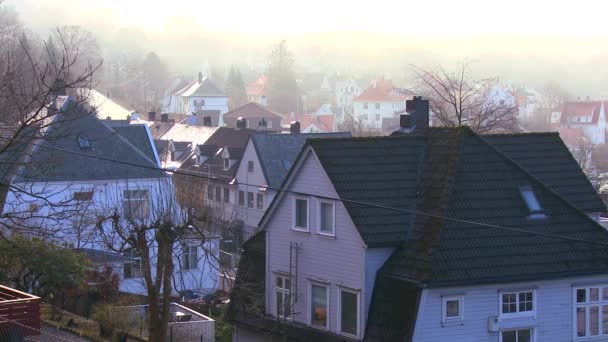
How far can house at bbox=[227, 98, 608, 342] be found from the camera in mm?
22484

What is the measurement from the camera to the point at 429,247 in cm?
2253

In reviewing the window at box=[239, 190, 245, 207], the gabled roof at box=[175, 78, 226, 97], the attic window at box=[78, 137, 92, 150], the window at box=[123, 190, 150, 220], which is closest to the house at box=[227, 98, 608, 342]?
the window at box=[123, 190, 150, 220]

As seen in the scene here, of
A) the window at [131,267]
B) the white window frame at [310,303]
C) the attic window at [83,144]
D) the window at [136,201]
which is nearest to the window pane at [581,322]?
the white window frame at [310,303]

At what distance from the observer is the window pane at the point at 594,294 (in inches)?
942

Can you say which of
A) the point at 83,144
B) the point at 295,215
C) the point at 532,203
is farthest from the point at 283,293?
the point at 83,144

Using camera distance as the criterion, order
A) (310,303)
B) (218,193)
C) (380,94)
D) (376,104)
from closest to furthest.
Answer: (310,303) < (218,193) < (380,94) < (376,104)

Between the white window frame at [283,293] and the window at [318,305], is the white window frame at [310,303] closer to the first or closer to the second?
the window at [318,305]

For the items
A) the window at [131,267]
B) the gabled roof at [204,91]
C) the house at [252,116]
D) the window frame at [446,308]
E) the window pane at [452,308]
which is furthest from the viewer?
the gabled roof at [204,91]

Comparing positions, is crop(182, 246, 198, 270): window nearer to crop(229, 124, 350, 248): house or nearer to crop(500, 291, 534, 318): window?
crop(229, 124, 350, 248): house

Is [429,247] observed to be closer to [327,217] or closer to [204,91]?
[327,217]

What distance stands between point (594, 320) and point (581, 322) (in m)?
0.37

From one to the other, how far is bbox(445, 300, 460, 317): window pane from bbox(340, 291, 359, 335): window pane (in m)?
2.00

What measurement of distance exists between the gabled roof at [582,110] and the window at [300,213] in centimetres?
13578

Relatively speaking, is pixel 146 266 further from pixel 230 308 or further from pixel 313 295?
pixel 313 295
